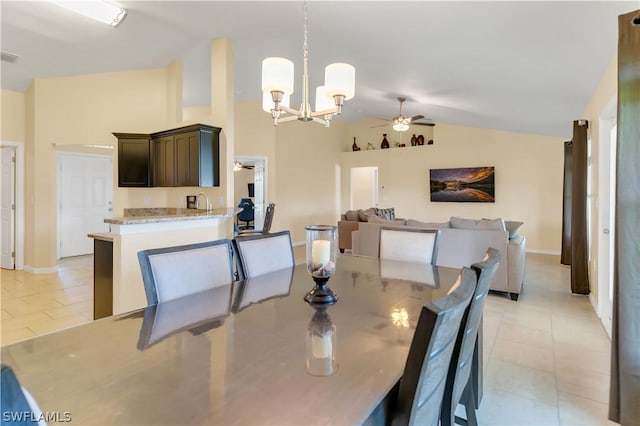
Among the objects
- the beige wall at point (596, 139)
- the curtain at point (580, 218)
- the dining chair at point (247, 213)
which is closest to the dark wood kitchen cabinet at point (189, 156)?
the beige wall at point (596, 139)

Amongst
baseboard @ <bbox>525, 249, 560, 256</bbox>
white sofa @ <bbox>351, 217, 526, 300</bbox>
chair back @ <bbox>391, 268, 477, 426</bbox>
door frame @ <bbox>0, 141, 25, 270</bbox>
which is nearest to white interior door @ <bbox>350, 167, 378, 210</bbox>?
baseboard @ <bbox>525, 249, 560, 256</bbox>

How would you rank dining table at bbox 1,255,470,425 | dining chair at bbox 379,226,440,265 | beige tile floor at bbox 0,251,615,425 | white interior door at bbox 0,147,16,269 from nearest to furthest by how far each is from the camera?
1. dining table at bbox 1,255,470,425
2. beige tile floor at bbox 0,251,615,425
3. dining chair at bbox 379,226,440,265
4. white interior door at bbox 0,147,16,269

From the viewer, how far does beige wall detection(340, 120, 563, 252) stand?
22.6 feet

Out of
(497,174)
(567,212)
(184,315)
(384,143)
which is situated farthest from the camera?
(384,143)

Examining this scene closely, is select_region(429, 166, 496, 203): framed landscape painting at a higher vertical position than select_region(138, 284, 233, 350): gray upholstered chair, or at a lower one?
higher

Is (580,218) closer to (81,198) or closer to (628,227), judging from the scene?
(628,227)

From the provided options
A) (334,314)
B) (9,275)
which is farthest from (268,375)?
A: (9,275)

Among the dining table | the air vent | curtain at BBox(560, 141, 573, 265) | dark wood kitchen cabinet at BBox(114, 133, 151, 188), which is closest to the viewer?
the dining table

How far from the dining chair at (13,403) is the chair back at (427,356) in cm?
75

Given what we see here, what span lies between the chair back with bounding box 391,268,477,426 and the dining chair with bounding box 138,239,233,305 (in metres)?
1.16

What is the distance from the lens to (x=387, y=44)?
339 cm

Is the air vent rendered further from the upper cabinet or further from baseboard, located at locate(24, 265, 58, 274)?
baseboard, located at locate(24, 265, 58, 274)

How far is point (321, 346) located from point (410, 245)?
157 cm

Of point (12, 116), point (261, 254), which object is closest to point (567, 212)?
point (261, 254)
